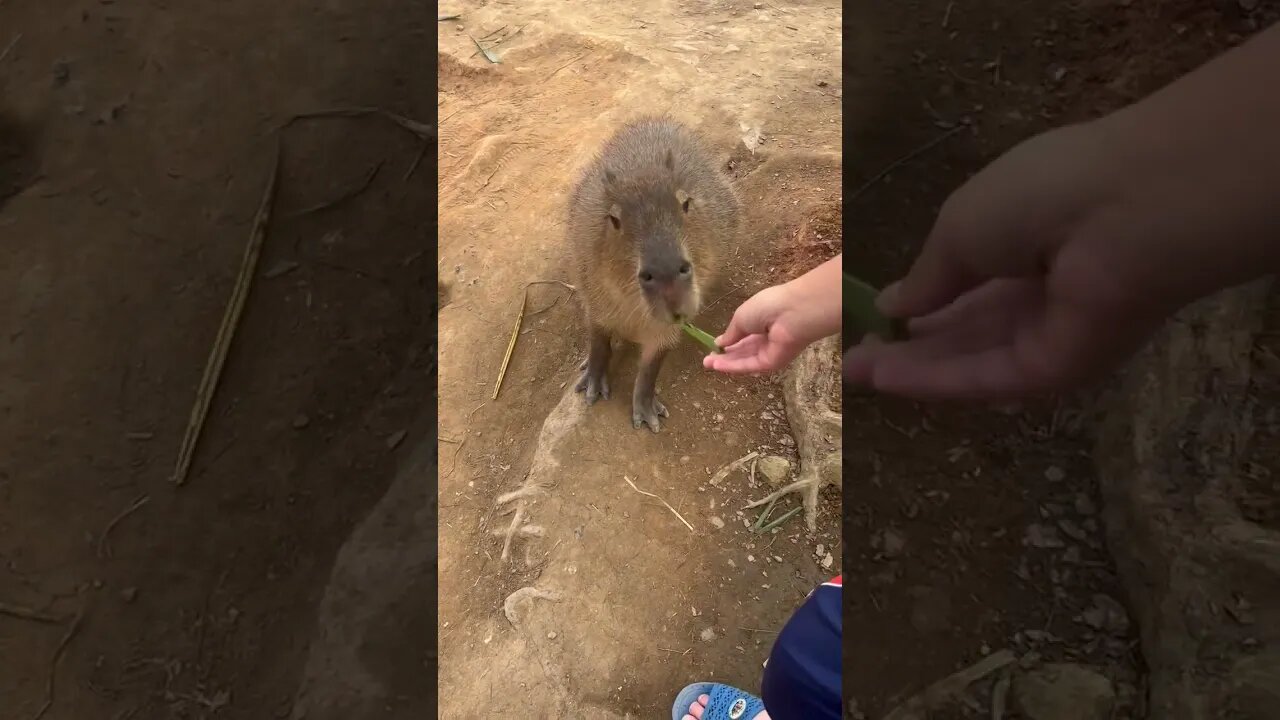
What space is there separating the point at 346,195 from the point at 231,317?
0.31 meters

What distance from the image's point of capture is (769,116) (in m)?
3.93

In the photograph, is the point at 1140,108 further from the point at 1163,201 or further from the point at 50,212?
the point at 50,212

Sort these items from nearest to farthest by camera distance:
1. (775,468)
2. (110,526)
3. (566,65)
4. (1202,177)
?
(1202,177) → (110,526) → (775,468) → (566,65)

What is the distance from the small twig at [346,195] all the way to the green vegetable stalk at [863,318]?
908mm

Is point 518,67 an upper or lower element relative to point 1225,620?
lower

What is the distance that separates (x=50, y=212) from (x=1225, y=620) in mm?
1801

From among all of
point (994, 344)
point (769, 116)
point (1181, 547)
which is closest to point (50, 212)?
point (994, 344)

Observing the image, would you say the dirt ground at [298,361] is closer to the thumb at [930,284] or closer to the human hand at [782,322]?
the thumb at [930,284]

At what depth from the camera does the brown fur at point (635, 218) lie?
2627mm

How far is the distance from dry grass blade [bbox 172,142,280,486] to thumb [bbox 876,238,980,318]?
3.57ft

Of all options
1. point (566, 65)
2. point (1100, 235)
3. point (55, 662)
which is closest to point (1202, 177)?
point (1100, 235)

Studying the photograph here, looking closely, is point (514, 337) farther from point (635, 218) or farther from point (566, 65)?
point (566, 65)

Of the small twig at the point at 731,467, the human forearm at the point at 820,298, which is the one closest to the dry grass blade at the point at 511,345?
the small twig at the point at 731,467

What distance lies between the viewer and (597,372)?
10.6 feet
